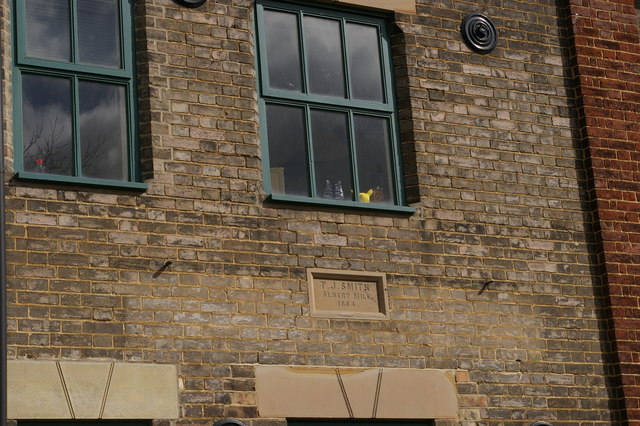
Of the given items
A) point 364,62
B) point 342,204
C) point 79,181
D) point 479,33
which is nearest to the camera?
point 79,181

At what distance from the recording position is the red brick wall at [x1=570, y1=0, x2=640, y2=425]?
12.3 m

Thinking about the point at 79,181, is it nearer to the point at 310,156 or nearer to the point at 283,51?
the point at 310,156

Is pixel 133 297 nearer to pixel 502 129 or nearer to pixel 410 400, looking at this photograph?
pixel 410 400

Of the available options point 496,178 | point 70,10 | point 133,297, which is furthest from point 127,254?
point 496,178

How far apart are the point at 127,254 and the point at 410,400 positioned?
8.99 feet

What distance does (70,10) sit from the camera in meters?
10.9

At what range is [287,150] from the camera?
38.1ft

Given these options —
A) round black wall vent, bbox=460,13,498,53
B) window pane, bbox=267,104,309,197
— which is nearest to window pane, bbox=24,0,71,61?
window pane, bbox=267,104,309,197

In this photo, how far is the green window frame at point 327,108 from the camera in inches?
456

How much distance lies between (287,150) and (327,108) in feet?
1.93

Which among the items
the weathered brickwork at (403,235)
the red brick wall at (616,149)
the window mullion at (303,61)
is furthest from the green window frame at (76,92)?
the red brick wall at (616,149)

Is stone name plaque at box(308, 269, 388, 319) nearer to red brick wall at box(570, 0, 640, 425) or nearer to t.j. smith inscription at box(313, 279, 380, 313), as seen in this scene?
t.j. smith inscription at box(313, 279, 380, 313)

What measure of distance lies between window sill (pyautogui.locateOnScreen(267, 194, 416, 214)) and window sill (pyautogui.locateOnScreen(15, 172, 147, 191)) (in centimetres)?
122

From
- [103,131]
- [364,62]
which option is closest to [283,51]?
[364,62]
